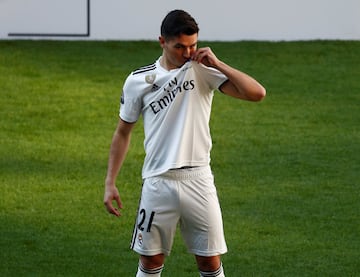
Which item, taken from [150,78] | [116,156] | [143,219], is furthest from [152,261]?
[150,78]

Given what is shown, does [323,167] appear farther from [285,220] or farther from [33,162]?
[33,162]

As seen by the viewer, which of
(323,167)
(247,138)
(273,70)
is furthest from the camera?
(273,70)

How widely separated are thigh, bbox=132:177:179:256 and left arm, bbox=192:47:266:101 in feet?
1.97

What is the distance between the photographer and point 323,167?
37.0 ft

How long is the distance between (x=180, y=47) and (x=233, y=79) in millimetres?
317

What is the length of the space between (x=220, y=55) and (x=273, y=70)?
2.59 ft

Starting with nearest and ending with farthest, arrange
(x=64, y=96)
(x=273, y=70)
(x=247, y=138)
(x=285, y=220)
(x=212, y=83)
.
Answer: (x=212, y=83)
(x=285, y=220)
(x=247, y=138)
(x=64, y=96)
(x=273, y=70)

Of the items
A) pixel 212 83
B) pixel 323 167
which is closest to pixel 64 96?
pixel 323 167

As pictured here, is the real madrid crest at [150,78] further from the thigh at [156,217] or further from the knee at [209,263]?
the knee at [209,263]

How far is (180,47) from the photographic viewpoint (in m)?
6.31

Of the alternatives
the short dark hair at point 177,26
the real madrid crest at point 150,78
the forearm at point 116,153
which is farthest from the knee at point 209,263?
the short dark hair at point 177,26

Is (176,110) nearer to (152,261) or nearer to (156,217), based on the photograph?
(156,217)

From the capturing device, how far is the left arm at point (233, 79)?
20.6 ft

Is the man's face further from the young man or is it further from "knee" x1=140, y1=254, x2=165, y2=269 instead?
"knee" x1=140, y1=254, x2=165, y2=269
